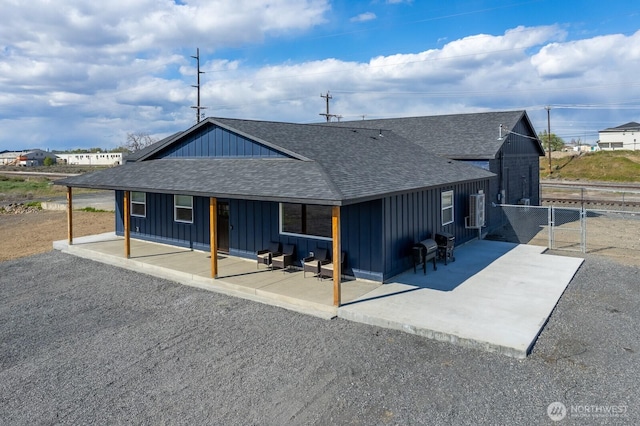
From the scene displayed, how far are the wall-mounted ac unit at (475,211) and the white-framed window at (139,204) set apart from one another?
35.6 feet

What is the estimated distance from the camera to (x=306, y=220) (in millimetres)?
11172

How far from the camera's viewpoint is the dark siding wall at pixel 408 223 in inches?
398

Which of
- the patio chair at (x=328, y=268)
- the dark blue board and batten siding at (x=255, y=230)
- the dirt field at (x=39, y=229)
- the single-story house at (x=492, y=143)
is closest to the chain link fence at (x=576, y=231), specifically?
the single-story house at (x=492, y=143)

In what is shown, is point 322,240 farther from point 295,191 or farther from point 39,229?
point 39,229

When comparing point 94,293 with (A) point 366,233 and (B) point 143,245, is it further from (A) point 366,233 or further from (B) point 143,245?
(A) point 366,233

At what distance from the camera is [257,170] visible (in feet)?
36.1

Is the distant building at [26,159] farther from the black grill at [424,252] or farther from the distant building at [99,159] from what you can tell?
the black grill at [424,252]

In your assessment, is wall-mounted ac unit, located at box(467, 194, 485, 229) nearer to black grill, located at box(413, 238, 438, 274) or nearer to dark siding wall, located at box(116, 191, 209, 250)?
black grill, located at box(413, 238, 438, 274)

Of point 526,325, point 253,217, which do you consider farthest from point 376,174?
point 526,325

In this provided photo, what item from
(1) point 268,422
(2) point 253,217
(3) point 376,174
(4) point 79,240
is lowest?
(1) point 268,422

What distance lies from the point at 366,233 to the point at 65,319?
6.34 metres

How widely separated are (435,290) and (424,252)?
1.47m

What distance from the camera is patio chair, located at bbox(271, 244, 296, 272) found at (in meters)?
10.9

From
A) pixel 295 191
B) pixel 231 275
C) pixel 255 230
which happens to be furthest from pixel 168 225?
pixel 295 191
